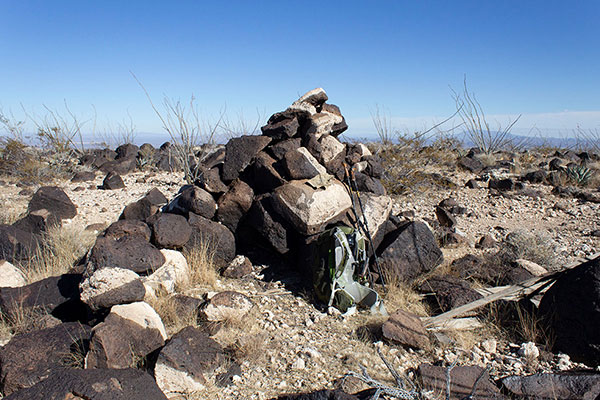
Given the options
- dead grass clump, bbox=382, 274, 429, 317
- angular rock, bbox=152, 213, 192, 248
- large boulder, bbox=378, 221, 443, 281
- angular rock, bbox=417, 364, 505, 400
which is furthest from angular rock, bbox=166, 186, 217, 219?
angular rock, bbox=417, 364, 505, 400

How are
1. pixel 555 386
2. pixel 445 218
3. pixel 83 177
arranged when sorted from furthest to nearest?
1. pixel 83 177
2. pixel 445 218
3. pixel 555 386

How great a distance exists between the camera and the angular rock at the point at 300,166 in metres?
5.27

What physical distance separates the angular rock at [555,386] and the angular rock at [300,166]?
3168mm

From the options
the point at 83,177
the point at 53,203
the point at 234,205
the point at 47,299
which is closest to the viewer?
the point at 47,299

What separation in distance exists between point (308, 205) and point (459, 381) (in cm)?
250

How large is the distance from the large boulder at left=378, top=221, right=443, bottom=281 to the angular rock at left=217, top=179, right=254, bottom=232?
189 cm

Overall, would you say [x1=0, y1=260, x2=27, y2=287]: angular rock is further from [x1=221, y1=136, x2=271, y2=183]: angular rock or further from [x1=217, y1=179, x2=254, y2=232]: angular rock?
[x1=221, y1=136, x2=271, y2=183]: angular rock

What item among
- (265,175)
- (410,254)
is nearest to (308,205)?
(265,175)

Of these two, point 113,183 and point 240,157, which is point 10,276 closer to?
point 240,157

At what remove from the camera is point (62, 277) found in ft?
13.9

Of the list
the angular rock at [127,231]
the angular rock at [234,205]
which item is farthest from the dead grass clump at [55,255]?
the angular rock at [234,205]

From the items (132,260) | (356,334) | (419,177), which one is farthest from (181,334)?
(419,177)

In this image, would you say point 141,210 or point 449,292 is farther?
point 141,210

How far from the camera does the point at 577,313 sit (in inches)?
133
